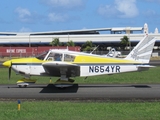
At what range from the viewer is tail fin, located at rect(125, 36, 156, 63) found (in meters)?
17.3

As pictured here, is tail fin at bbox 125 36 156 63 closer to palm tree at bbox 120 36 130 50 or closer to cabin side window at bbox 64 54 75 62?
cabin side window at bbox 64 54 75 62

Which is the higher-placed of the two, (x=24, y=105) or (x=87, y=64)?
(x=87, y=64)

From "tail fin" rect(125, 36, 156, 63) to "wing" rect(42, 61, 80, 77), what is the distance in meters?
3.08

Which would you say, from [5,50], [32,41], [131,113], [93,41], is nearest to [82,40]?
[93,41]

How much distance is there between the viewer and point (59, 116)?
9.60 m

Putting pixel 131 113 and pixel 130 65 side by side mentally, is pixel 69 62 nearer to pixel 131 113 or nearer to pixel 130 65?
pixel 130 65

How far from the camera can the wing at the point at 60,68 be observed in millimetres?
15789

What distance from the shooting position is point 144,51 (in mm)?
17453

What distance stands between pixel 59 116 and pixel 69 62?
7.41 meters

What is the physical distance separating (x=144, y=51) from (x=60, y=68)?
14.9 ft

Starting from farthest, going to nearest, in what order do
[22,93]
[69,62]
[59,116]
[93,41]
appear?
[93,41] < [69,62] < [22,93] < [59,116]

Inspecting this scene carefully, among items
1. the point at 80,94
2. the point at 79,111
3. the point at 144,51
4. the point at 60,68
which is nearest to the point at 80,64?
the point at 60,68

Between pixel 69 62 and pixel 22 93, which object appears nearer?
pixel 22 93

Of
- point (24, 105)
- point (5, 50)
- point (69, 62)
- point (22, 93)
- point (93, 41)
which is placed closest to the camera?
point (24, 105)
